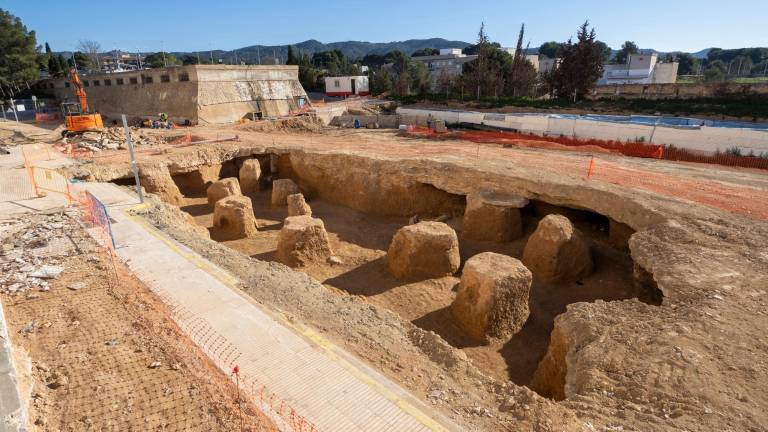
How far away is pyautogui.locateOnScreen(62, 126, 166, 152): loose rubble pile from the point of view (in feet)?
64.4

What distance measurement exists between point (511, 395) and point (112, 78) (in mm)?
39603

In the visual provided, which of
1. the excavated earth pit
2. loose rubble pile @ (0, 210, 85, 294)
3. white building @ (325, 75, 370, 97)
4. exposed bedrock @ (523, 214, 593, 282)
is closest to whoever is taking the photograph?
the excavated earth pit

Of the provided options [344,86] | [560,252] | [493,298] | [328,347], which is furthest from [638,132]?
[344,86]

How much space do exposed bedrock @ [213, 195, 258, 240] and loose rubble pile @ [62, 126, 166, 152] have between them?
9.76 m

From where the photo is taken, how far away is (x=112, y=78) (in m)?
33.8

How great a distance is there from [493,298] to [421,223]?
3.46 metres

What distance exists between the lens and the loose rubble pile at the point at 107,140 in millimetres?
19625

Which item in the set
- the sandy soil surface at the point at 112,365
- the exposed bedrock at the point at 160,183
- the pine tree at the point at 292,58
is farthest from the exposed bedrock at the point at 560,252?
the pine tree at the point at 292,58

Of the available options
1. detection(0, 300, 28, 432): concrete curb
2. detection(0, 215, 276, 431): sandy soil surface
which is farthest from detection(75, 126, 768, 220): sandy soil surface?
detection(0, 300, 28, 432): concrete curb

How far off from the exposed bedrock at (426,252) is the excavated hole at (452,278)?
259mm

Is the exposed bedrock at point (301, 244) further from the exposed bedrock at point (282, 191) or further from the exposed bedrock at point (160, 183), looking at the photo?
the exposed bedrock at point (160, 183)

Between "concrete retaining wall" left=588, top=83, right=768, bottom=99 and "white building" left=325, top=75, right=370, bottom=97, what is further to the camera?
"white building" left=325, top=75, right=370, bottom=97

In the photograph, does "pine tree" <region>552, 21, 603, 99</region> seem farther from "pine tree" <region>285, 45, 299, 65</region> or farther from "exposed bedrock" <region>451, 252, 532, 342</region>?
"pine tree" <region>285, 45, 299, 65</region>

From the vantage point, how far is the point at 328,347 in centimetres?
555
